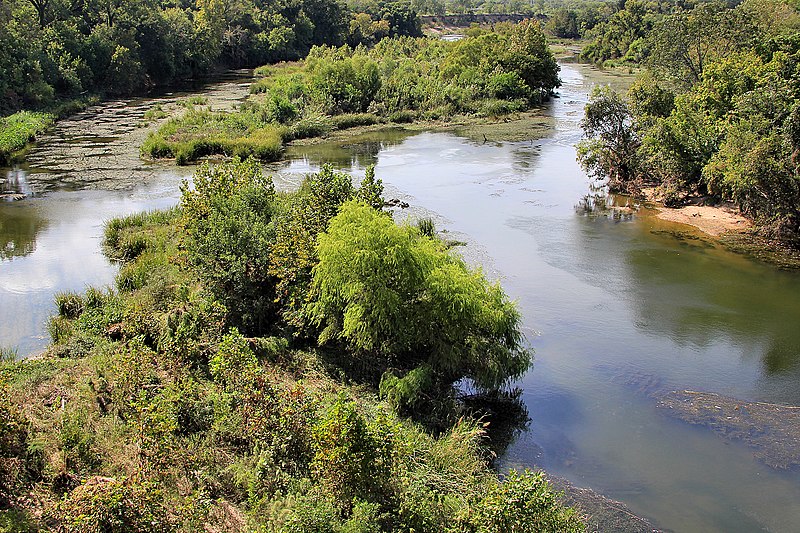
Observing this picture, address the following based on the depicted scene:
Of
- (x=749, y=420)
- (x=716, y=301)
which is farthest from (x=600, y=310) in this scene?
(x=749, y=420)

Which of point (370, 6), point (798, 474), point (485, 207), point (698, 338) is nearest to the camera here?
point (798, 474)

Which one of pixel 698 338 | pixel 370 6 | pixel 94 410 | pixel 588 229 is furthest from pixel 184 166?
pixel 370 6

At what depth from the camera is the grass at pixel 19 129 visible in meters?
36.5

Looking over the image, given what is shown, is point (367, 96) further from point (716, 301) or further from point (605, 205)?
point (716, 301)

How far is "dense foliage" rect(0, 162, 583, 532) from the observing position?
10.2 meters

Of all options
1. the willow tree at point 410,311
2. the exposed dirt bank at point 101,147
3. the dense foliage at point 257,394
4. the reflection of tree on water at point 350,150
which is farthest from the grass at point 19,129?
the willow tree at point 410,311

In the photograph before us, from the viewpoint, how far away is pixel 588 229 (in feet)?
93.7

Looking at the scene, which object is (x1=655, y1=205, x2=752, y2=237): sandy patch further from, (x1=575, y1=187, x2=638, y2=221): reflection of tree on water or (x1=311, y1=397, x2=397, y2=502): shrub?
(x1=311, y1=397, x2=397, y2=502): shrub

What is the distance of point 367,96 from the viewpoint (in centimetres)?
5191

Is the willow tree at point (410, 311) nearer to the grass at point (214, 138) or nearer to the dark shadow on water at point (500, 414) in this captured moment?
the dark shadow on water at point (500, 414)

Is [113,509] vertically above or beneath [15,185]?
above

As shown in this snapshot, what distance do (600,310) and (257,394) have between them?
12477 mm

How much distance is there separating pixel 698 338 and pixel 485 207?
13245mm

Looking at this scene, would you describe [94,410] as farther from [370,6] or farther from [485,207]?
[370,6]
